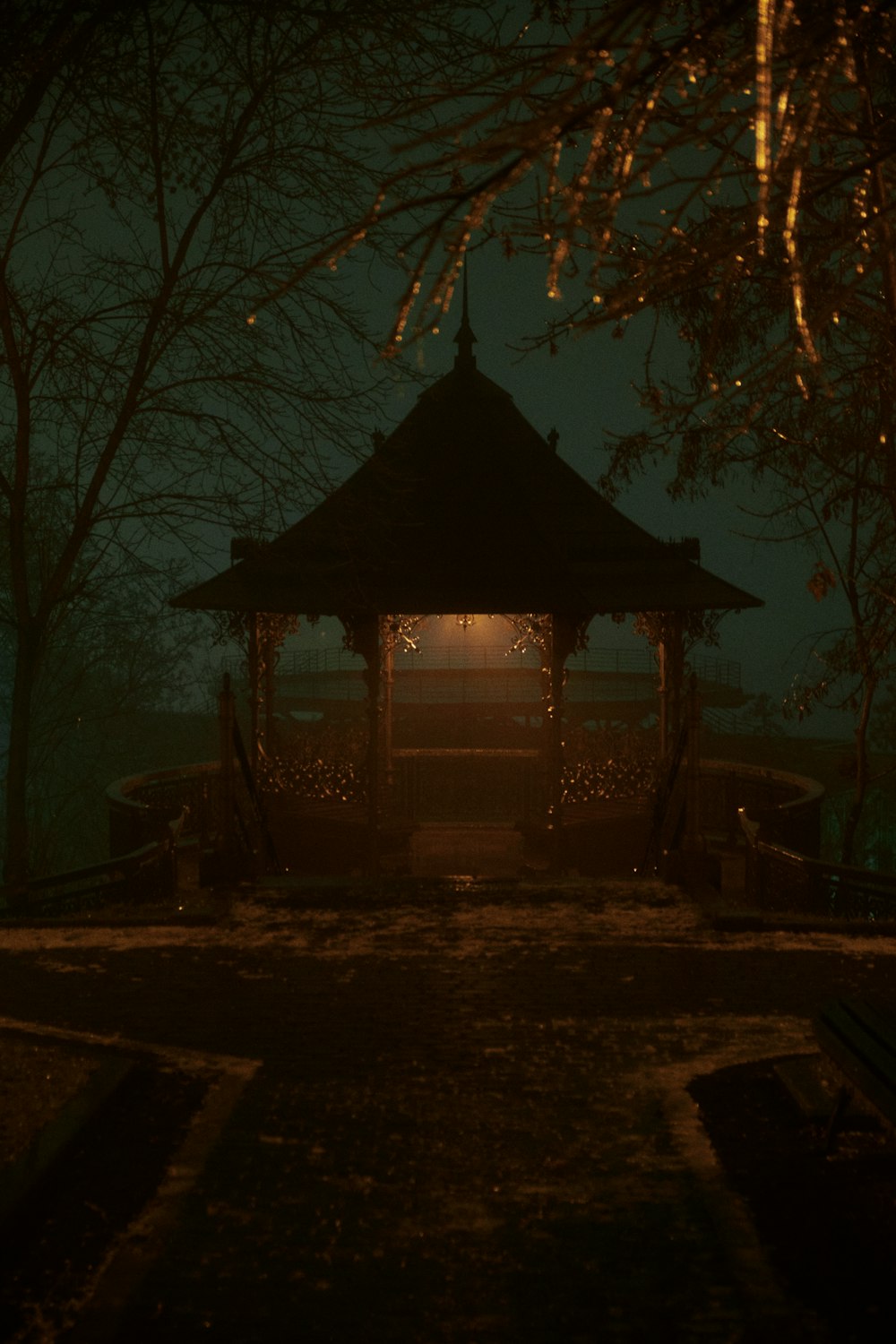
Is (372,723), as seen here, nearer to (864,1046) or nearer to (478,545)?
(478,545)

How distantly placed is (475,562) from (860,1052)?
13.0 metres

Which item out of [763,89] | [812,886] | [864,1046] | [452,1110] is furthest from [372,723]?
[763,89]

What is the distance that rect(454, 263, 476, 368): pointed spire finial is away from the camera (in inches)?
795

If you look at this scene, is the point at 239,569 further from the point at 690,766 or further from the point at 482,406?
the point at 690,766

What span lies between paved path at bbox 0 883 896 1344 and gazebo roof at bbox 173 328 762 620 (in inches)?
259

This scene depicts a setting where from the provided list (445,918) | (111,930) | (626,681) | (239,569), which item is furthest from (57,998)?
(626,681)

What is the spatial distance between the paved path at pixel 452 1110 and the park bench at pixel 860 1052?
0.61 metres

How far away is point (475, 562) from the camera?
55.9ft

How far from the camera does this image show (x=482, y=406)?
19922mm

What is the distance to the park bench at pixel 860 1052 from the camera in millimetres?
4094

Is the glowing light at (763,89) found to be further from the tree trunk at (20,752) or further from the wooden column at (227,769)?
the tree trunk at (20,752)

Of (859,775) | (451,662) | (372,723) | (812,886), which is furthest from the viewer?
(451,662)

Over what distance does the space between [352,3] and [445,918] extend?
273 inches

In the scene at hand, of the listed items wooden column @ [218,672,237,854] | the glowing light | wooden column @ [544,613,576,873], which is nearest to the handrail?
wooden column @ [218,672,237,854]
